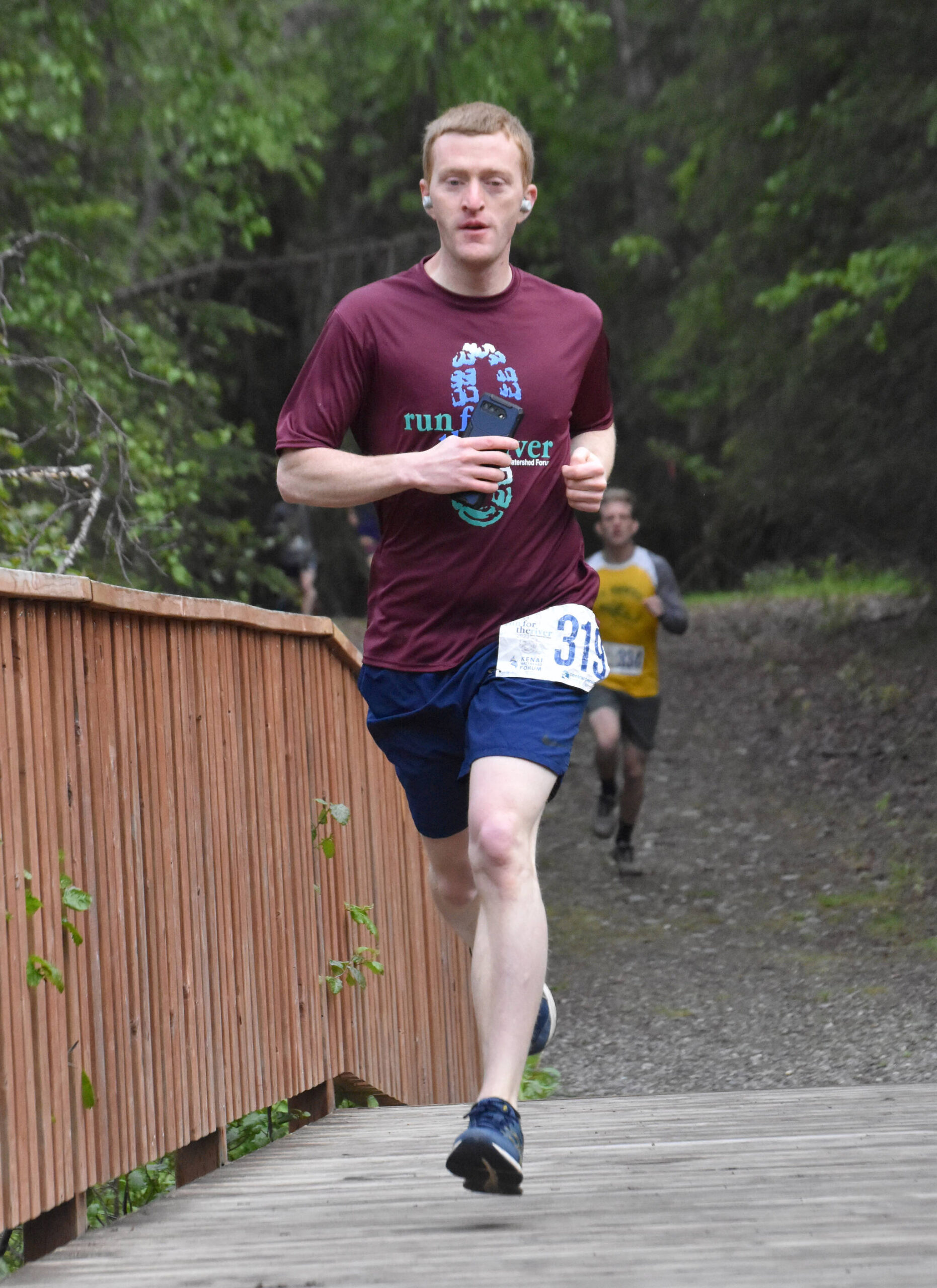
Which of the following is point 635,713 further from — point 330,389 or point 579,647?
point 330,389

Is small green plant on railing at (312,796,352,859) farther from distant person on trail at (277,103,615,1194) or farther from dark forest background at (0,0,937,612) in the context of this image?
dark forest background at (0,0,937,612)

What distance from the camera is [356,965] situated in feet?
18.0

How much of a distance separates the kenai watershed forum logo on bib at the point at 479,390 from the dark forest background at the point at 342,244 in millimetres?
2719

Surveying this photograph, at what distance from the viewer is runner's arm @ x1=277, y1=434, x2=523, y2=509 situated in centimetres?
370

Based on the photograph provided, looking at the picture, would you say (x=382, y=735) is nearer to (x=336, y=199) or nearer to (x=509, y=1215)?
(x=509, y=1215)

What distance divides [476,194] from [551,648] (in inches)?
41.3

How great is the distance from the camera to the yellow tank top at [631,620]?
1069 cm

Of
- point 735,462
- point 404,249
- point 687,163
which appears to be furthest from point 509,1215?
point 404,249

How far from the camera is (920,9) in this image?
13.1m

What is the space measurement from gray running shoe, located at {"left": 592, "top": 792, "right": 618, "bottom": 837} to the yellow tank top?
1.30 meters

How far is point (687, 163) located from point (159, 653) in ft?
44.5

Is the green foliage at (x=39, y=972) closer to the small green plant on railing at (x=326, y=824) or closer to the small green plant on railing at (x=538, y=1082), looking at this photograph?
the small green plant on railing at (x=326, y=824)

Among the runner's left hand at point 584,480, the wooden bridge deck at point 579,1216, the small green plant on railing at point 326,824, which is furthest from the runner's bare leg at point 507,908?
the small green plant on railing at point 326,824

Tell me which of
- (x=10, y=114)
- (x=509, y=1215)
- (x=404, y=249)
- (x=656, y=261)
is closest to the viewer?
(x=509, y=1215)
